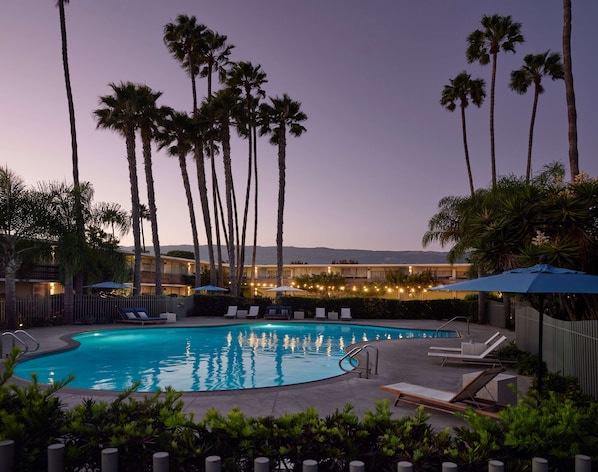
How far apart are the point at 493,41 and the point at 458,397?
26325 mm

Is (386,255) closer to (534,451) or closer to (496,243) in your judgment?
(496,243)

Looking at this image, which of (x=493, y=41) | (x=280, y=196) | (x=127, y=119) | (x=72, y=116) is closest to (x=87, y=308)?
(x=72, y=116)

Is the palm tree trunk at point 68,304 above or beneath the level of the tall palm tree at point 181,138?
beneath

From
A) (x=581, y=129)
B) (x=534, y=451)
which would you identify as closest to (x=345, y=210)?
(x=581, y=129)

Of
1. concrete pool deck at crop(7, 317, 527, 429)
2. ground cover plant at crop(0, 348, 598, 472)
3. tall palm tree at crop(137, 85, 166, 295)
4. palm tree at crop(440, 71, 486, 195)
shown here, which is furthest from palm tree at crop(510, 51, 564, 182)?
ground cover plant at crop(0, 348, 598, 472)

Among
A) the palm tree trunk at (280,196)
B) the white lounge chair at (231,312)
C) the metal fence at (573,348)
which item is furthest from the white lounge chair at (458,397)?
the palm tree trunk at (280,196)

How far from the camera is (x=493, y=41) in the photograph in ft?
89.8

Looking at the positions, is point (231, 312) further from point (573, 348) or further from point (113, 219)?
point (573, 348)

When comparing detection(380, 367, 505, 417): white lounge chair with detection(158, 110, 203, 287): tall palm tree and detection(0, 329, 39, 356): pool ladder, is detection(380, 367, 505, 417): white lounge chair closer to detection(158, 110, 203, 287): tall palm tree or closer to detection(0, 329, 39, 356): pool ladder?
detection(0, 329, 39, 356): pool ladder

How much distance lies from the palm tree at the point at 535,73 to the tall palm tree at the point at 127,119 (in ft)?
77.9

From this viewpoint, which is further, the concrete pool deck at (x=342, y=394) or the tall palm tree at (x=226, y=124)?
the tall palm tree at (x=226, y=124)

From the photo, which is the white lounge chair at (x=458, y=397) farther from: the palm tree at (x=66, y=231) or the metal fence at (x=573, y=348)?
the palm tree at (x=66, y=231)

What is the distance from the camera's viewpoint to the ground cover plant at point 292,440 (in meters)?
3.38

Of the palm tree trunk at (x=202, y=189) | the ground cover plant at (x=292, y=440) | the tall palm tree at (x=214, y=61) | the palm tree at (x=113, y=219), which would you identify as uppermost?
the tall palm tree at (x=214, y=61)
